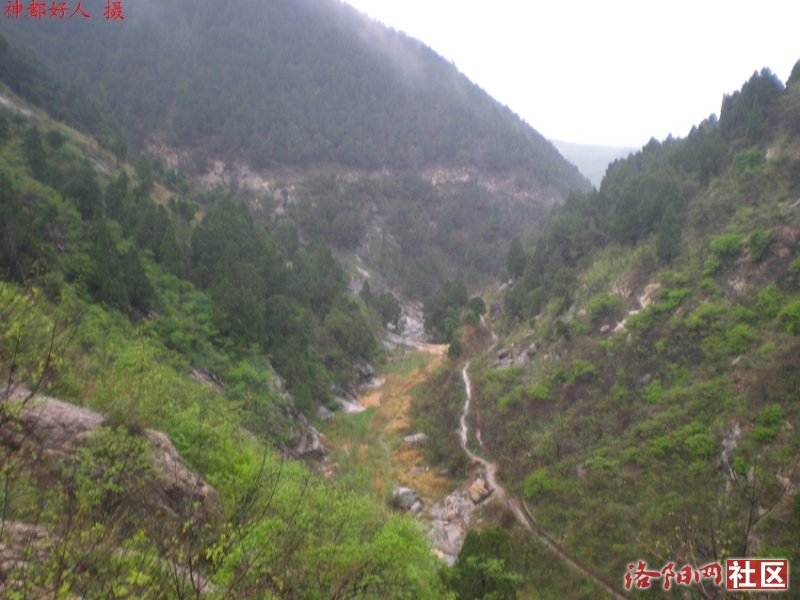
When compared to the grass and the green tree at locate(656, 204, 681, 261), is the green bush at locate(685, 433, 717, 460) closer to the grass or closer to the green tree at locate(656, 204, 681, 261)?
the grass

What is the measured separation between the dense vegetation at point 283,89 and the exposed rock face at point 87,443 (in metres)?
92.4

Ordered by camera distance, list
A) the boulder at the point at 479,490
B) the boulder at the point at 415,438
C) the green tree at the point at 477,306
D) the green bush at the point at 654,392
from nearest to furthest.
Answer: the green bush at the point at 654,392 → the boulder at the point at 479,490 → the boulder at the point at 415,438 → the green tree at the point at 477,306

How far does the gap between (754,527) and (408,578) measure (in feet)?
36.6

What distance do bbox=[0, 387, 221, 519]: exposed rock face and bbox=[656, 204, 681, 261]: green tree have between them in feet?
93.6

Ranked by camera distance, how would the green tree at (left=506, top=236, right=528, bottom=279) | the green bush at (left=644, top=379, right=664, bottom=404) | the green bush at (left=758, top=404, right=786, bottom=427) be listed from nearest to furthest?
the green bush at (left=758, top=404, right=786, bottom=427) < the green bush at (left=644, top=379, right=664, bottom=404) < the green tree at (left=506, top=236, right=528, bottom=279)

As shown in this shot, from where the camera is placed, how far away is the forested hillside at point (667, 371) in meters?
16.5

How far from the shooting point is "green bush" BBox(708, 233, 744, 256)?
25.9m

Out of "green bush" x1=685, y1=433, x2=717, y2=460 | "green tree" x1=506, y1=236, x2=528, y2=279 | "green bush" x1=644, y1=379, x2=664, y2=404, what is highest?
"green tree" x1=506, y1=236, x2=528, y2=279

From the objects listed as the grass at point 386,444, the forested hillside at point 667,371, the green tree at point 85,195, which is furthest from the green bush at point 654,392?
the green tree at point 85,195

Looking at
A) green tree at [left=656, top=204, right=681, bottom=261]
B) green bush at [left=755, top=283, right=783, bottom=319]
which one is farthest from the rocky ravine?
green tree at [left=656, top=204, right=681, bottom=261]

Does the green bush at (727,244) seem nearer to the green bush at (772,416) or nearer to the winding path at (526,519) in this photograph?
the green bush at (772,416)

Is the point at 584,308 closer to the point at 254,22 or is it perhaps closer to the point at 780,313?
the point at 780,313

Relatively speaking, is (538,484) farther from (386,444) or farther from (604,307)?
(604,307)

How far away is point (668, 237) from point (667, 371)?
33.2 ft
